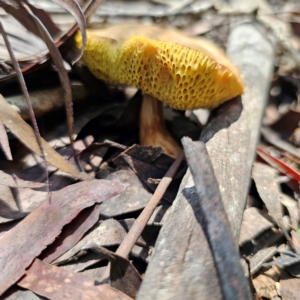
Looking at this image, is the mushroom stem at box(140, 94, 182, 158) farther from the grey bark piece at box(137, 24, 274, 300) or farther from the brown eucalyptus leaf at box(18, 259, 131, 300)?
the brown eucalyptus leaf at box(18, 259, 131, 300)

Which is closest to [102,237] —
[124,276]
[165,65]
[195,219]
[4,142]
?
[124,276]

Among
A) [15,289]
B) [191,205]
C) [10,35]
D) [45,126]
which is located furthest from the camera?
[10,35]

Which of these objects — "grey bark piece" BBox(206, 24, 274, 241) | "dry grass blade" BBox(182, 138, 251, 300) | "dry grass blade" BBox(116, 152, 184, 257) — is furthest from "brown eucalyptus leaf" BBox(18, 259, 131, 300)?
"grey bark piece" BBox(206, 24, 274, 241)

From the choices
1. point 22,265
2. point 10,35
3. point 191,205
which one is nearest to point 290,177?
point 191,205

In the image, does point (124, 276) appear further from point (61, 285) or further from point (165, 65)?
point (165, 65)

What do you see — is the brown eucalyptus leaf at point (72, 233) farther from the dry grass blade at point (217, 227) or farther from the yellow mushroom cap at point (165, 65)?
the yellow mushroom cap at point (165, 65)

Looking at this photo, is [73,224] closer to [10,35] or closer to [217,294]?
[217,294]
